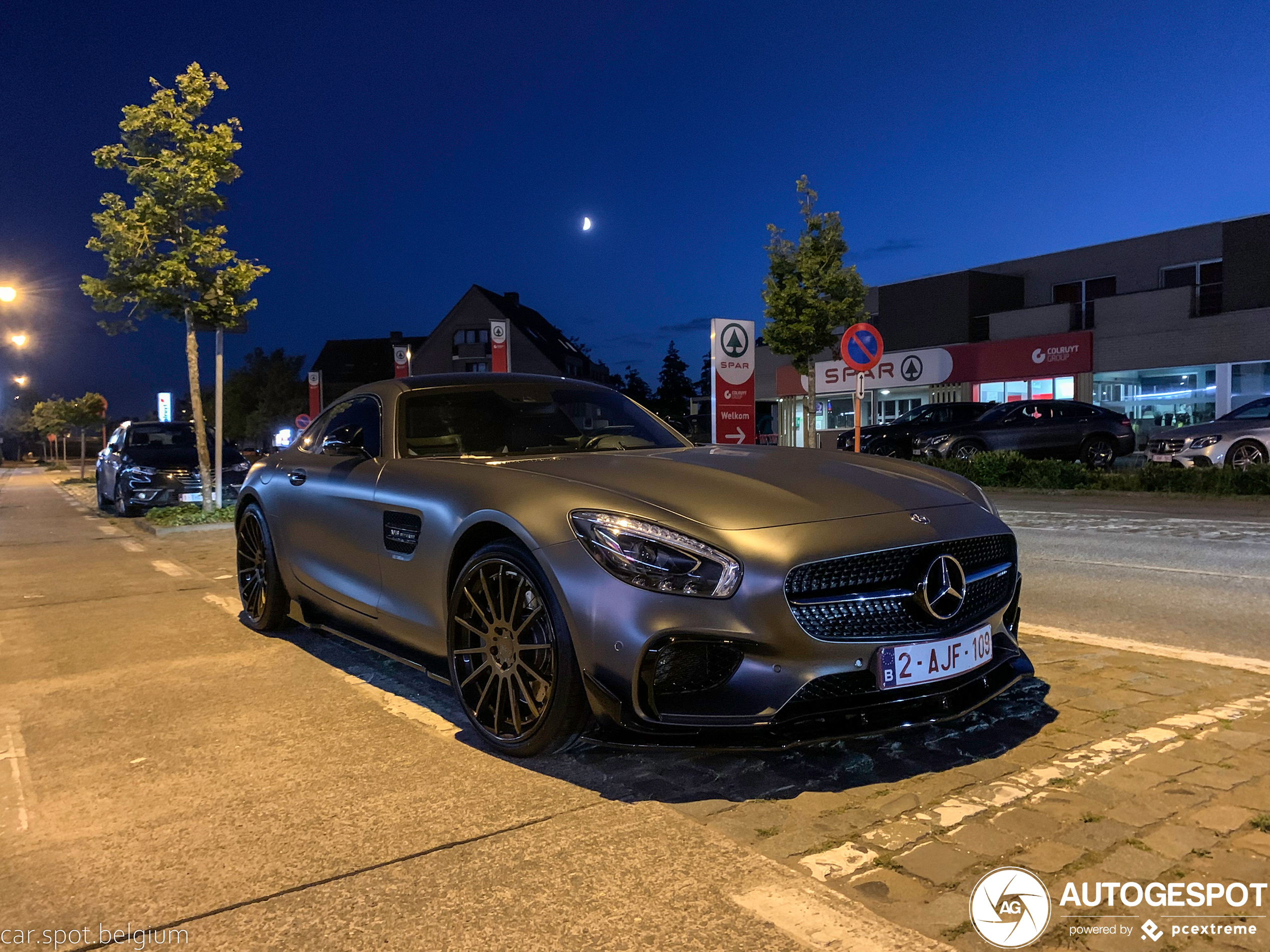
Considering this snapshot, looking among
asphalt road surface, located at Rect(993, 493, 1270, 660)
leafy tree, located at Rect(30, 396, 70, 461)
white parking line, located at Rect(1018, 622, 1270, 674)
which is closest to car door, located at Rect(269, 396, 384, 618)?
white parking line, located at Rect(1018, 622, 1270, 674)

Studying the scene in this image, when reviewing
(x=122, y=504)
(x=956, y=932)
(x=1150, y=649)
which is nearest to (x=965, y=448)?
(x=1150, y=649)

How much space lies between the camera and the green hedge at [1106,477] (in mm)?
14109

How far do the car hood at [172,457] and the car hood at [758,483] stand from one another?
14142 mm

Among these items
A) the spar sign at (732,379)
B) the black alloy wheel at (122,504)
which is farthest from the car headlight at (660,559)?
the black alloy wheel at (122,504)

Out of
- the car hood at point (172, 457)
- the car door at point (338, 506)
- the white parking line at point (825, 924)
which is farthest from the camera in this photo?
the car hood at point (172, 457)

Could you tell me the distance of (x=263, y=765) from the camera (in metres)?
3.54

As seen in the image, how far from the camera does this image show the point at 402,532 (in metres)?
4.06

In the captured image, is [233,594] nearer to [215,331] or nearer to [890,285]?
[215,331]

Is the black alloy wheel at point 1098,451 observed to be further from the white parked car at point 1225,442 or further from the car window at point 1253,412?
the car window at point 1253,412

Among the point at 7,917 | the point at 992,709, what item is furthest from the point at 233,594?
the point at 992,709

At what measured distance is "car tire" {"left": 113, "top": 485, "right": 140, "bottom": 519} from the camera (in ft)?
53.7

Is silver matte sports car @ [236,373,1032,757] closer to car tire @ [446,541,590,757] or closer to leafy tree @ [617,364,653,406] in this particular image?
car tire @ [446,541,590,757]

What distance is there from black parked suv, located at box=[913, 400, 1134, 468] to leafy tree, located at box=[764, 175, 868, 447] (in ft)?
20.4

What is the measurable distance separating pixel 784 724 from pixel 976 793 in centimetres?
70
